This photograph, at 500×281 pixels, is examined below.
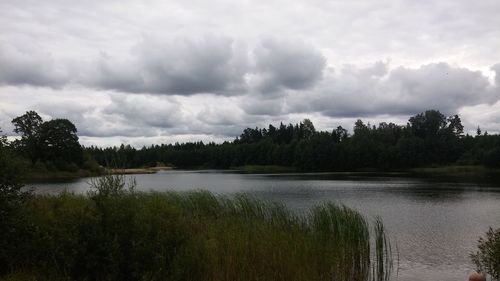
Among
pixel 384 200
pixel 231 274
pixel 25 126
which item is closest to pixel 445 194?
pixel 384 200

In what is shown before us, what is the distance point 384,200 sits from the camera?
4091 centimetres

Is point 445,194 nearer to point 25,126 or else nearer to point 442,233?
point 442,233

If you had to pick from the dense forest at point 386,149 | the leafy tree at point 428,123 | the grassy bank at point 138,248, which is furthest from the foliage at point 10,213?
the leafy tree at point 428,123

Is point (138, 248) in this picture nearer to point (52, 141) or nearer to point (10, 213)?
point (10, 213)

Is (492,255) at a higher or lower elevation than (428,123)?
lower

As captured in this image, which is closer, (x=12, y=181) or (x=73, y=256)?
(x=73, y=256)

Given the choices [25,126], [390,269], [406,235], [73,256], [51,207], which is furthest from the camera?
[25,126]

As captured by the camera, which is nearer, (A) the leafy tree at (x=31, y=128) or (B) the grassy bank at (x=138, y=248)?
(B) the grassy bank at (x=138, y=248)

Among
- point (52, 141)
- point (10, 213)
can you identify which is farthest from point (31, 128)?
point (10, 213)

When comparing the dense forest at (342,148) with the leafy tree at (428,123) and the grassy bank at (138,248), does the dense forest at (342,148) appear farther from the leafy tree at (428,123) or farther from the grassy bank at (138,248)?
the grassy bank at (138,248)

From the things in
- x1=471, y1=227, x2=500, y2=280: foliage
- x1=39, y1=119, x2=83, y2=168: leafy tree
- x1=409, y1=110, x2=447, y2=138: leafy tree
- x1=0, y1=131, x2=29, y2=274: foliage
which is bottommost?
x1=471, y1=227, x2=500, y2=280: foliage

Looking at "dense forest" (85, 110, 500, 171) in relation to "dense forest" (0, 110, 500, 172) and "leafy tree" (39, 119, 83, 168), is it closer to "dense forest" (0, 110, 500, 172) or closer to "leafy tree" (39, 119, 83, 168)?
"dense forest" (0, 110, 500, 172)

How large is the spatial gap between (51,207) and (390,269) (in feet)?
36.2

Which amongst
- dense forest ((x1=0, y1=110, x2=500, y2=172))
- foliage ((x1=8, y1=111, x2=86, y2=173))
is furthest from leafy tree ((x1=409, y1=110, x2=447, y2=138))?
foliage ((x1=8, y1=111, x2=86, y2=173))
